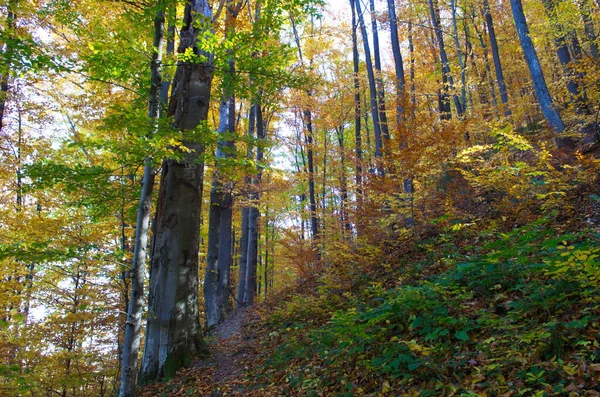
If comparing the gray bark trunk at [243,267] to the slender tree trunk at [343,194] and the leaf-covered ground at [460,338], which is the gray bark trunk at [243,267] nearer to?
the slender tree trunk at [343,194]

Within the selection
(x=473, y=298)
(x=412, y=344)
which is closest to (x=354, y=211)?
(x=473, y=298)

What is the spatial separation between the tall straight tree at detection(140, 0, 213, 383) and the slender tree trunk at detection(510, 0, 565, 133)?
773 cm

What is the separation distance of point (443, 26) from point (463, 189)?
35.8 feet

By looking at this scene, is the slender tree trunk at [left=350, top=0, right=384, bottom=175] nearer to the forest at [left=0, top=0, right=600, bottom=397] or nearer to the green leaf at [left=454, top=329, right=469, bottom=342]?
the forest at [left=0, top=0, right=600, bottom=397]

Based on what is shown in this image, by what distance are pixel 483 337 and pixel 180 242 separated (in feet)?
15.9

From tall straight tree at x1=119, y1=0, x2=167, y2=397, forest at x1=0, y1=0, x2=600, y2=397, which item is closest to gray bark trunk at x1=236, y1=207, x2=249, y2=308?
forest at x1=0, y1=0, x2=600, y2=397

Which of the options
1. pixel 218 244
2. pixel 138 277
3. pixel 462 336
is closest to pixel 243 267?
pixel 218 244

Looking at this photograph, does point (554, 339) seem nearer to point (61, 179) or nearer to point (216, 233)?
point (61, 179)

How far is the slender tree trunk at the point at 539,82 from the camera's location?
27.7 ft

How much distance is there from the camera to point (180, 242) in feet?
20.6

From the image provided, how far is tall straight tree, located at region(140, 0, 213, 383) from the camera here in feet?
19.8

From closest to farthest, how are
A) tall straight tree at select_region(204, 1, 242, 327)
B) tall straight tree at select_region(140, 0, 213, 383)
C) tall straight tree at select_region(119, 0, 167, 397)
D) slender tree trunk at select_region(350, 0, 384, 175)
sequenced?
1. tall straight tree at select_region(119, 0, 167, 397)
2. tall straight tree at select_region(140, 0, 213, 383)
3. tall straight tree at select_region(204, 1, 242, 327)
4. slender tree trunk at select_region(350, 0, 384, 175)

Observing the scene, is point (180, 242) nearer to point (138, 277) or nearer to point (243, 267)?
point (138, 277)

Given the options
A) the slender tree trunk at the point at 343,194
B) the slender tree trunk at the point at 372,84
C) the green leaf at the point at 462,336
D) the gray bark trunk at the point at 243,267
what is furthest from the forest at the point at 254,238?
the slender tree trunk at the point at 372,84
